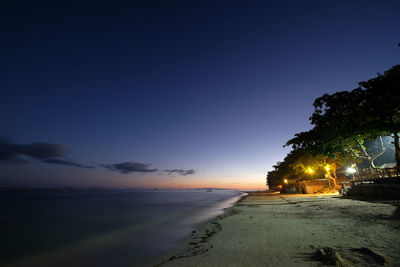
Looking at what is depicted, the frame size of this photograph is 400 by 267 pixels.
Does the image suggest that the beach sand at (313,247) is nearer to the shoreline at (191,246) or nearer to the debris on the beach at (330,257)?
the debris on the beach at (330,257)

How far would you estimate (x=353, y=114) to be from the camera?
14.2m

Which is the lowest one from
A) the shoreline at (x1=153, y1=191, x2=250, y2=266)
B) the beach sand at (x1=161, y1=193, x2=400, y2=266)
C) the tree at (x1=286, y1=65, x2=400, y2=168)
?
the shoreline at (x1=153, y1=191, x2=250, y2=266)

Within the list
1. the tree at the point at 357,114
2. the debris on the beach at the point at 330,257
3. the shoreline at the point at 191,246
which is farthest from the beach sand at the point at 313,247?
the tree at the point at 357,114

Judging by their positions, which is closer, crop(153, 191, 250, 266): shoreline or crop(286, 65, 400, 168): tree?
crop(153, 191, 250, 266): shoreline

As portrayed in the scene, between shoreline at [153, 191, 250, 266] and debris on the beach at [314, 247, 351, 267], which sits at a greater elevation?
debris on the beach at [314, 247, 351, 267]

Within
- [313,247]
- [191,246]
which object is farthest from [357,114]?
[191,246]

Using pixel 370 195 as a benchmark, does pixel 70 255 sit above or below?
below

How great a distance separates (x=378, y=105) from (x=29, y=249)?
24.4m

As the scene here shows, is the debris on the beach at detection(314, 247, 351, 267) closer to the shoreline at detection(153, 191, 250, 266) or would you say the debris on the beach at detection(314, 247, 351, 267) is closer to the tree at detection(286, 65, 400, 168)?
the shoreline at detection(153, 191, 250, 266)

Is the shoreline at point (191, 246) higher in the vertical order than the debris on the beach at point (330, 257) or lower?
lower

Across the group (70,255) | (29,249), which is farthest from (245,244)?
(29,249)

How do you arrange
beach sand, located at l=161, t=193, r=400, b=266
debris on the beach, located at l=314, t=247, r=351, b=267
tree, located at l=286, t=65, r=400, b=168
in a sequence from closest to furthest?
debris on the beach, located at l=314, t=247, r=351, b=267, beach sand, located at l=161, t=193, r=400, b=266, tree, located at l=286, t=65, r=400, b=168

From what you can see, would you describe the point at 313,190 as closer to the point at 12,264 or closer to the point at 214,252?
the point at 214,252

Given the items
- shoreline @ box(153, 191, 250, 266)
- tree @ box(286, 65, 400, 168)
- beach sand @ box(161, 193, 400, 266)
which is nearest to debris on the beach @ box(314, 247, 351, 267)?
beach sand @ box(161, 193, 400, 266)
